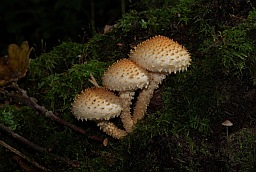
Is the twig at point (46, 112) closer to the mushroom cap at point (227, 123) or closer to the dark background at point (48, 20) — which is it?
the mushroom cap at point (227, 123)

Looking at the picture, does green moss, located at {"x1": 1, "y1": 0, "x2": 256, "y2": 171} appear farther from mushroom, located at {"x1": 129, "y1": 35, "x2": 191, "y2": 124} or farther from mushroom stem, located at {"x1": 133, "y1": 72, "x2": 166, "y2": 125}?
mushroom, located at {"x1": 129, "y1": 35, "x2": 191, "y2": 124}

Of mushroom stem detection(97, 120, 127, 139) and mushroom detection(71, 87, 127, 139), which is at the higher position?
mushroom detection(71, 87, 127, 139)

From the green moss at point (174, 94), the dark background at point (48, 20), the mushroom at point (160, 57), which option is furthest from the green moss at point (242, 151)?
the dark background at point (48, 20)

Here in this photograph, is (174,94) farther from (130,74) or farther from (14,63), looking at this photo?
(14,63)

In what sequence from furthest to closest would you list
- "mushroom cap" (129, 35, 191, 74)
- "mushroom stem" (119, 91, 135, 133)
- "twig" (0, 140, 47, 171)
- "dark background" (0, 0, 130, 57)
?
1. "dark background" (0, 0, 130, 57)
2. "twig" (0, 140, 47, 171)
3. "mushroom stem" (119, 91, 135, 133)
4. "mushroom cap" (129, 35, 191, 74)

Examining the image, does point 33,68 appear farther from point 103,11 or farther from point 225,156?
point 103,11

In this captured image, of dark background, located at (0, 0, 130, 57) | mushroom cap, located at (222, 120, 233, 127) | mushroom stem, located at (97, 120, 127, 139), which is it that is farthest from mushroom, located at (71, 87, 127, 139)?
dark background, located at (0, 0, 130, 57)

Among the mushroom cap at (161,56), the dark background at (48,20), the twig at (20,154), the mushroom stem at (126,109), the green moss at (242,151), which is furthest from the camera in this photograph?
the dark background at (48,20)
